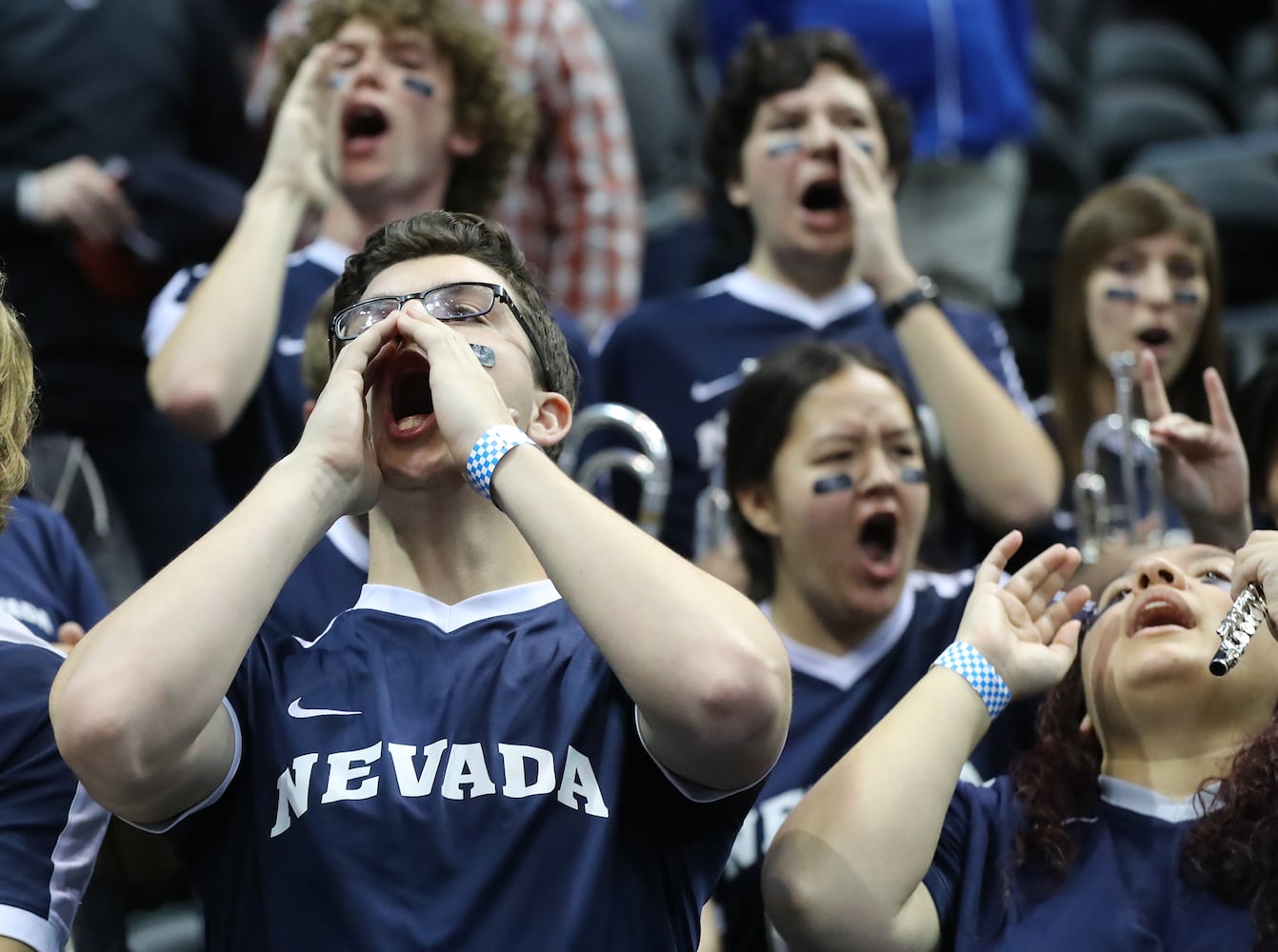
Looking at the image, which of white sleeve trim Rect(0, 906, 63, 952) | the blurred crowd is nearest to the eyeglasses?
the blurred crowd

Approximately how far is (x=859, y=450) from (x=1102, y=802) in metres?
0.88

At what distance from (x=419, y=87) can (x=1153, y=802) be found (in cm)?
229

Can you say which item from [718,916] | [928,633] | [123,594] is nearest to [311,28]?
[123,594]

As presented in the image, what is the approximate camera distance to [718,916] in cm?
275

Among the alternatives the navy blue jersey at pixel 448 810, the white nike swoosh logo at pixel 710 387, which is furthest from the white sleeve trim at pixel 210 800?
the white nike swoosh logo at pixel 710 387

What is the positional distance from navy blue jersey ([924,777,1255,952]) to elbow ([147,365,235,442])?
1561 mm

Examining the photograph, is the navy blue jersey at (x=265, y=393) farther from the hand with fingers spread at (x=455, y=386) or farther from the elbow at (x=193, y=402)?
the hand with fingers spread at (x=455, y=386)

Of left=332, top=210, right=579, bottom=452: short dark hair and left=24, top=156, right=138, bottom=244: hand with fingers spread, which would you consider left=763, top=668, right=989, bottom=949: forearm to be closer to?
left=332, top=210, right=579, bottom=452: short dark hair

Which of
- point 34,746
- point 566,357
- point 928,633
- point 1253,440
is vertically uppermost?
point 566,357

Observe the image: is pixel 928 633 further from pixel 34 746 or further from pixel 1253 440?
pixel 34 746

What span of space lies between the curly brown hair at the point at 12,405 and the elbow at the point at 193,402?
36.8 inches

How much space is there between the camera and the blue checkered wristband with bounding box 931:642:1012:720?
7.46 ft

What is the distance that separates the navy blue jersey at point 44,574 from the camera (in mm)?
2668

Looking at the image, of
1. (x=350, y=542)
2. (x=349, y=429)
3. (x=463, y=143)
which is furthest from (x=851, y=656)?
(x=463, y=143)
